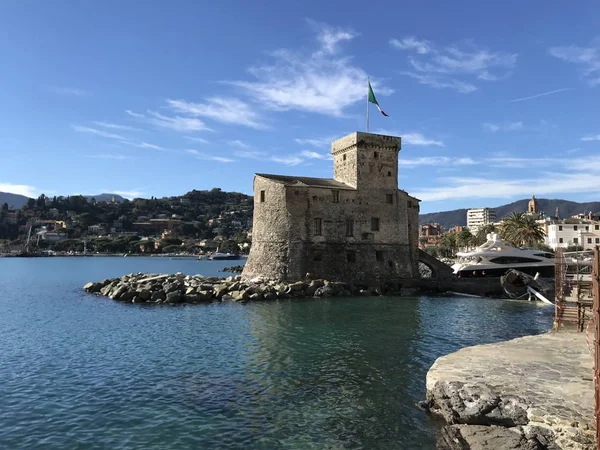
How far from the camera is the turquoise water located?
32.7 feet

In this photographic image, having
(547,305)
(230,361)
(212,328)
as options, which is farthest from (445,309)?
(230,361)

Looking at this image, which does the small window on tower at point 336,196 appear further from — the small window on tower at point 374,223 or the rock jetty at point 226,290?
the rock jetty at point 226,290

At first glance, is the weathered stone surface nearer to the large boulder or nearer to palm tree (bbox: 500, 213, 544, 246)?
the large boulder

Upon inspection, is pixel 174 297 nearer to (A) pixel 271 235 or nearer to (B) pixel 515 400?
(A) pixel 271 235

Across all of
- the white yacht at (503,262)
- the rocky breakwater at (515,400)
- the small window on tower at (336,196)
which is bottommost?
the rocky breakwater at (515,400)

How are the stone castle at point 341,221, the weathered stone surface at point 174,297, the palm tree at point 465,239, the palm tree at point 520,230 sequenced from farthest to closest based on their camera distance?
the palm tree at point 465,239
the palm tree at point 520,230
the stone castle at point 341,221
the weathered stone surface at point 174,297

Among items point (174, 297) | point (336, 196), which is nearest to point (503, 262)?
point (336, 196)

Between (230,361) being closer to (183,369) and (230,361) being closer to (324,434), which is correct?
(183,369)

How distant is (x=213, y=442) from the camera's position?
375 inches

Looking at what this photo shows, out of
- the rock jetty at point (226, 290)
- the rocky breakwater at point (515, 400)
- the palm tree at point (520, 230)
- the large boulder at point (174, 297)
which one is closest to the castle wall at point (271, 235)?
the rock jetty at point (226, 290)

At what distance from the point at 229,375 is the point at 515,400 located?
8484mm

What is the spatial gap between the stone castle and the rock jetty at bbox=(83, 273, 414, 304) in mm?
1943

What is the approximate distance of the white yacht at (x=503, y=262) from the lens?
4147 cm

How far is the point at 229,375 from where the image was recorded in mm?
14266
